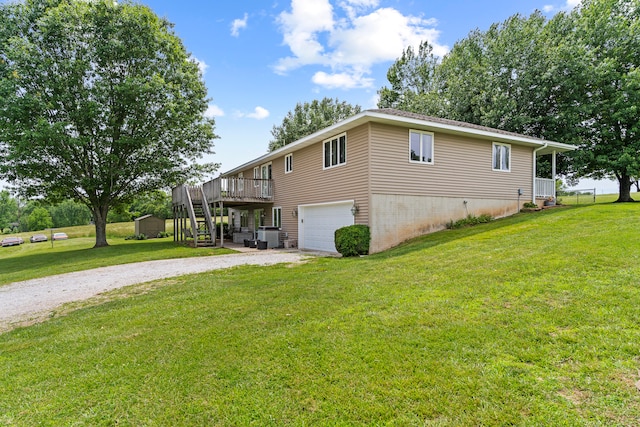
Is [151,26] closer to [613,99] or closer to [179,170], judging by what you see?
[179,170]

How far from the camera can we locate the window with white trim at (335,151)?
12401 mm

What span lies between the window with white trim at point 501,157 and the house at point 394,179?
0.04 meters

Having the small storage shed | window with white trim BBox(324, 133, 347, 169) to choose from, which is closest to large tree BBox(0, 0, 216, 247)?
window with white trim BBox(324, 133, 347, 169)

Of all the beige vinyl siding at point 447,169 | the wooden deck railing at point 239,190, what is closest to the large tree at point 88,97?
the wooden deck railing at point 239,190

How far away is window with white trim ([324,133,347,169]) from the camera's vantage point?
12.4 meters

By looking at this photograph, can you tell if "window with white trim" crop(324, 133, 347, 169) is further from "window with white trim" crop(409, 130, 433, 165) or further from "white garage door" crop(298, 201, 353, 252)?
"window with white trim" crop(409, 130, 433, 165)

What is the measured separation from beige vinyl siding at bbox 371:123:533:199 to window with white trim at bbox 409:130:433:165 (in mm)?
195

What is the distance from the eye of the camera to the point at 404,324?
160 inches

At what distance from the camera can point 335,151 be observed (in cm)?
1297

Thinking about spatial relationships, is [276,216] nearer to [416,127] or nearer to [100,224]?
[416,127]

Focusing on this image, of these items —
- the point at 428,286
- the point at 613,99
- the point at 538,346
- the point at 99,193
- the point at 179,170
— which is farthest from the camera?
the point at 179,170

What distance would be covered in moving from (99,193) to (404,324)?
23.0 meters

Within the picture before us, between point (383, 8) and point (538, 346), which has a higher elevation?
point (383, 8)

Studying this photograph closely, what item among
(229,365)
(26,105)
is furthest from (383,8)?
(26,105)
